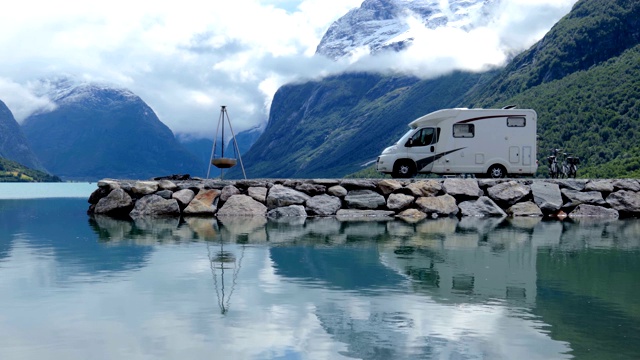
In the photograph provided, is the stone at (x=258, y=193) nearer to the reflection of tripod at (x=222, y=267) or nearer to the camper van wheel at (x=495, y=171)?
the camper van wheel at (x=495, y=171)

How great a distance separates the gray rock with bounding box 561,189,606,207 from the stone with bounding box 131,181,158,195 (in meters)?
17.9

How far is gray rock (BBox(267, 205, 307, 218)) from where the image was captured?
2836 cm

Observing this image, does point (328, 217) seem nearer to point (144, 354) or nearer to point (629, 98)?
point (144, 354)

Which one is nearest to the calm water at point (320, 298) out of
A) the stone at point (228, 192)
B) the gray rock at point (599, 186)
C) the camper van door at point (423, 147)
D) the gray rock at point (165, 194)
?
the gray rock at point (165, 194)

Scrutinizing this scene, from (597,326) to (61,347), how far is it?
21.5 ft

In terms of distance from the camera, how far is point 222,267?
13.6m

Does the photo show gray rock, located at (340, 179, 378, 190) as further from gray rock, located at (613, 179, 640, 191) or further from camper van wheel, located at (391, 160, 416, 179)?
gray rock, located at (613, 179, 640, 191)

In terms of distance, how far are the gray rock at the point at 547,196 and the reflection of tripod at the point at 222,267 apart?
1658 centimetres

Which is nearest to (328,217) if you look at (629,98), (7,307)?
(7,307)

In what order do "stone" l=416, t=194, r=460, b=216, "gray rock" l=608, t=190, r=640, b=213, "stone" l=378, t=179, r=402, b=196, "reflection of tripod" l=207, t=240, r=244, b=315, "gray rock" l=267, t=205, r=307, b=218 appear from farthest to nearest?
"gray rock" l=608, t=190, r=640, b=213 < "stone" l=378, t=179, r=402, b=196 < "stone" l=416, t=194, r=460, b=216 < "gray rock" l=267, t=205, r=307, b=218 < "reflection of tripod" l=207, t=240, r=244, b=315

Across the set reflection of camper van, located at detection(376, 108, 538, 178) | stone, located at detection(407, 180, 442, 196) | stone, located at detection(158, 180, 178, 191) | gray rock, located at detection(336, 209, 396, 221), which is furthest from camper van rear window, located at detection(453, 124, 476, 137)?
stone, located at detection(158, 180, 178, 191)

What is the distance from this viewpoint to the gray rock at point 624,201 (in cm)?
2959

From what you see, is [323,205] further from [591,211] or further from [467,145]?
[591,211]

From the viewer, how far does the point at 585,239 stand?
1947 cm
